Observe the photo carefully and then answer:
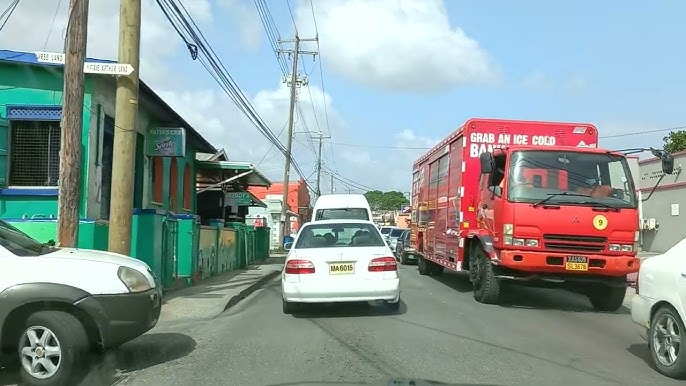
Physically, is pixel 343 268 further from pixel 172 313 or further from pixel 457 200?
pixel 457 200

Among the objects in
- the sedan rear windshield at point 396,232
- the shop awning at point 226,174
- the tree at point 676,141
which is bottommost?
the sedan rear windshield at point 396,232

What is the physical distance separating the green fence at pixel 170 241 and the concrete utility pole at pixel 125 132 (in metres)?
0.78

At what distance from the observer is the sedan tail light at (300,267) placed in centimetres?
974

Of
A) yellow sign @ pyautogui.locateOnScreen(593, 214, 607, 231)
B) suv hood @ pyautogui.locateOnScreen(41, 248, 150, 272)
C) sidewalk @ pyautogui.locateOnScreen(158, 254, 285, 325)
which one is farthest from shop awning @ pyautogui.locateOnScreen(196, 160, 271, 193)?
suv hood @ pyautogui.locateOnScreen(41, 248, 150, 272)

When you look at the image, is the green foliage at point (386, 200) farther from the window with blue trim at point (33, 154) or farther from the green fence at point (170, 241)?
the window with blue trim at point (33, 154)

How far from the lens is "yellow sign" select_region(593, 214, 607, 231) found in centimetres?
1045

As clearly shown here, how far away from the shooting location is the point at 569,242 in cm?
1047

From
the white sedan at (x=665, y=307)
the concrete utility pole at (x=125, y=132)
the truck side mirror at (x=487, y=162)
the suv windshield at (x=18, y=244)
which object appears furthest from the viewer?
the truck side mirror at (x=487, y=162)

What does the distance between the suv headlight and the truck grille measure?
6.41 m

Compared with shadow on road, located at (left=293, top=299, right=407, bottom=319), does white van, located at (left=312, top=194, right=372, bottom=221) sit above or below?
above

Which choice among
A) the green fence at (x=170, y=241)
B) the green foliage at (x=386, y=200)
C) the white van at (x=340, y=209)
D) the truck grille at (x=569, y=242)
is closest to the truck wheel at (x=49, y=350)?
the green fence at (x=170, y=241)

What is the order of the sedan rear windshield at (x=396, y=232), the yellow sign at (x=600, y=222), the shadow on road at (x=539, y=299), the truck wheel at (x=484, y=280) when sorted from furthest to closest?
1. the sedan rear windshield at (x=396, y=232)
2. the shadow on road at (x=539, y=299)
3. the truck wheel at (x=484, y=280)
4. the yellow sign at (x=600, y=222)

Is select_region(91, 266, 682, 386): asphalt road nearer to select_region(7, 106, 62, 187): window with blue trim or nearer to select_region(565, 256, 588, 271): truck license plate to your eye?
select_region(565, 256, 588, 271): truck license plate

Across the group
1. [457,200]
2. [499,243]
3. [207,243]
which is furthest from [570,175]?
[207,243]
